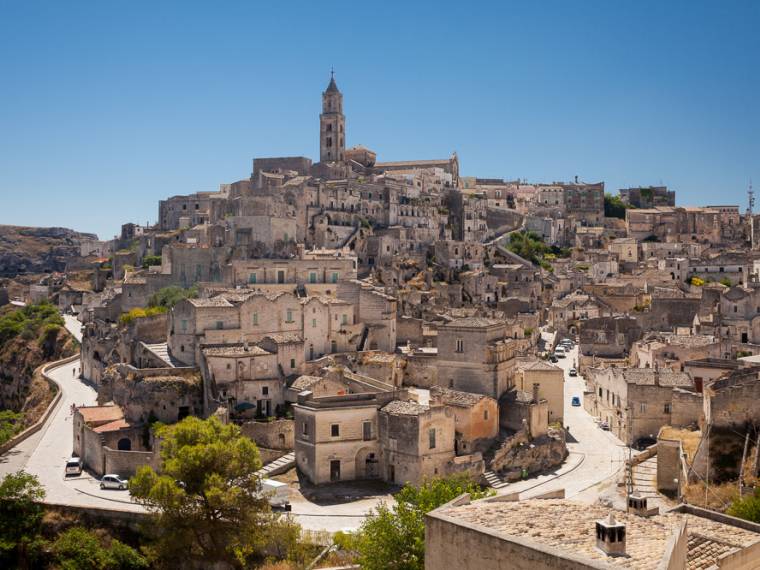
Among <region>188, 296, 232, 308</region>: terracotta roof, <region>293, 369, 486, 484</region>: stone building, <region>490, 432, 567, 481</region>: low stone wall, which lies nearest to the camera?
<region>293, 369, 486, 484</region>: stone building

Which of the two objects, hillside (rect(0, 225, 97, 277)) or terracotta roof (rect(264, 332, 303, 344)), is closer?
terracotta roof (rect(264, 332, 303, 344))

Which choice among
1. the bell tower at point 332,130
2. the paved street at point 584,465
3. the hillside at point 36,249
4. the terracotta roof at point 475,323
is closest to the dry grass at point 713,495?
the paved street at point 584,465

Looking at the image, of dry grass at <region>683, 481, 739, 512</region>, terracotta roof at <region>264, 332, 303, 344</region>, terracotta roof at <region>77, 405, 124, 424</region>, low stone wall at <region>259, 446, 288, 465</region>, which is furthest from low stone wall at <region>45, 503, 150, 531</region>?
dry grass at <region>683, 481, 739, 512</region>

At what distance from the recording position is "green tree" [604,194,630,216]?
374 ft

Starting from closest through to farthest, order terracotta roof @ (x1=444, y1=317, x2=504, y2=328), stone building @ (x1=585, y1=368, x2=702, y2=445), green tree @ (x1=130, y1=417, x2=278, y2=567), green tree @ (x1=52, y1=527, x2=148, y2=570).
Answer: green tree @ (x1=130, y1=417, x2=278, y2=567) → green tree @ (x1=52, y1=527, x2=148, y2=570) → stone building @ (x1=585, y1=368, x2=702, y2=445) → terracotta roof @ (x1=444, y1=317, x2=504, y2=328)

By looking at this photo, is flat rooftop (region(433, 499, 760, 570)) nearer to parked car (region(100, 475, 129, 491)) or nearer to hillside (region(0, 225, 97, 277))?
parked car (region(100, 475, 129, 491))

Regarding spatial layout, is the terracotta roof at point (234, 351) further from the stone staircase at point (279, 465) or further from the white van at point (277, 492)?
the white van at point (277, 492)

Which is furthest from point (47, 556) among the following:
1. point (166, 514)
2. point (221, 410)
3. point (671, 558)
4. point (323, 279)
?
point (323, 279)

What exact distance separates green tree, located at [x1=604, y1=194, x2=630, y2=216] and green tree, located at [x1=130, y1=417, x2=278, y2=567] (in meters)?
92.7

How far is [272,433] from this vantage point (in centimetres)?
3959

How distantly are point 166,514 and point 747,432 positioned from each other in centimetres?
2248

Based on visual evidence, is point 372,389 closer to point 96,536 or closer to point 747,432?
point 96,536

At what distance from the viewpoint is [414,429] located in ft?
117

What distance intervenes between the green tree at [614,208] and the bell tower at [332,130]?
38.2m
